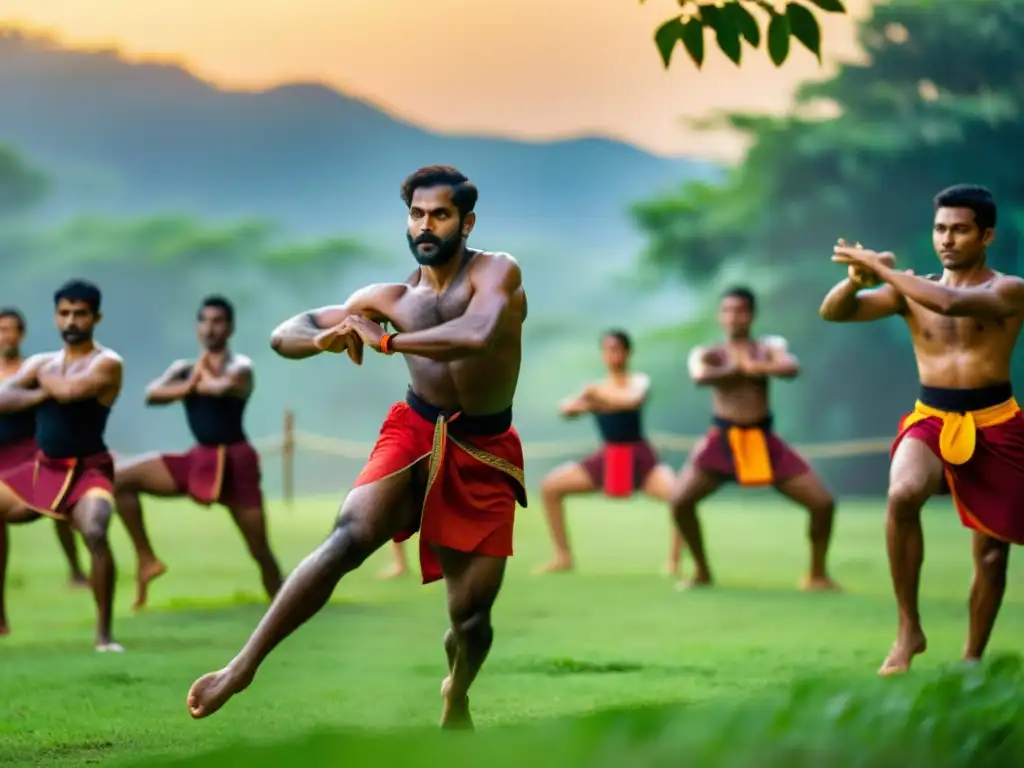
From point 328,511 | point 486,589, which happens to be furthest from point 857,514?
point 486,589

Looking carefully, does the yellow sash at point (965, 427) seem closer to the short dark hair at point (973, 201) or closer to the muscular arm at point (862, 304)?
the muscular arm at point (862, 304)

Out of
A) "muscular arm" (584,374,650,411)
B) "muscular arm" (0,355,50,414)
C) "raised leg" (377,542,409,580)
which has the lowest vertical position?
"raised leg" (377,542,409,580)

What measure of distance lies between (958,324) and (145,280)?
19738 millimetres

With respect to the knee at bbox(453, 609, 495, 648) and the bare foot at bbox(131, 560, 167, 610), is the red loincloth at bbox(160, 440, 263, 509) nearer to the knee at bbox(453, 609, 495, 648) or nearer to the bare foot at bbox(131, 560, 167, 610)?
the bare foot at bbox(131, 560, 167, 610)

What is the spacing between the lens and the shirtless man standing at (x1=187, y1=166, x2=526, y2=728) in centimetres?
462

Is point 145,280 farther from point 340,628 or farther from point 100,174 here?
point 340,628

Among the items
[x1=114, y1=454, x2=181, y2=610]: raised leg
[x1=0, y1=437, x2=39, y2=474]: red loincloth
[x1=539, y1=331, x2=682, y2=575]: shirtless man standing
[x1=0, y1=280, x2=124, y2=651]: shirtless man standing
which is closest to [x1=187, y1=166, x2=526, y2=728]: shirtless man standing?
[x1=0, y1=280, x2=124, y2=651]: shirtless man standing

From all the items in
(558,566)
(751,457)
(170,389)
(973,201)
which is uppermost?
(973,201)

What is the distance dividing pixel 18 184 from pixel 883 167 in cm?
1155

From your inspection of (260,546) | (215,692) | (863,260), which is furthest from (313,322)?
(260,546)

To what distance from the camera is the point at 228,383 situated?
8.06m

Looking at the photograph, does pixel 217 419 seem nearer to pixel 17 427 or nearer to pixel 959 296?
pixel 17 427

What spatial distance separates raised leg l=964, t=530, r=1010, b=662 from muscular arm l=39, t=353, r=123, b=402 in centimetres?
318

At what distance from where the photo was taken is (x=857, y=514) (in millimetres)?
15594
